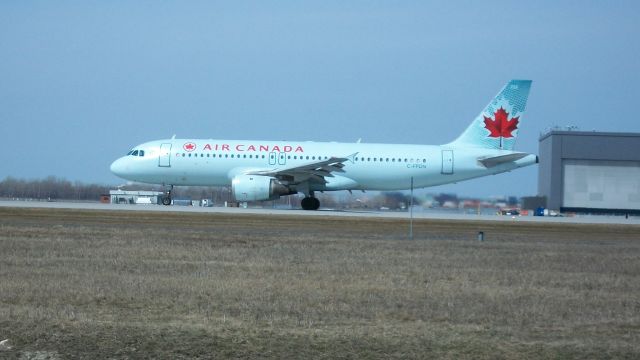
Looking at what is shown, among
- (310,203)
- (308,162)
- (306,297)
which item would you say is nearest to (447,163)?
(308,162)

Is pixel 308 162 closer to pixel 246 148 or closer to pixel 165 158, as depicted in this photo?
pixel 246 148

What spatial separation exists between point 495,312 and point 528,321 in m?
0.73

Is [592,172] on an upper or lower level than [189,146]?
upper

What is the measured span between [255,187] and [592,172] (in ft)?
106

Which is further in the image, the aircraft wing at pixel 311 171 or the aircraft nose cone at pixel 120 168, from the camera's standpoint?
the aircraft nose cone at pixel 120 168

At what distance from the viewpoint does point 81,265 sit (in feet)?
59.3

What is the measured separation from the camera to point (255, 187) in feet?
149

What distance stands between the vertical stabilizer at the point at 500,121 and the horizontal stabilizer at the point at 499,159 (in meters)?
1.35

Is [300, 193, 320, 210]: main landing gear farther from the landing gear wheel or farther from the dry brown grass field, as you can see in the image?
the dry brown grass field

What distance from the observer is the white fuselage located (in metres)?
47.4

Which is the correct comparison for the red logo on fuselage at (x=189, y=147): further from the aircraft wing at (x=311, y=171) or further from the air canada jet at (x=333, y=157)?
the aircraft wing at (x=311, y=171)

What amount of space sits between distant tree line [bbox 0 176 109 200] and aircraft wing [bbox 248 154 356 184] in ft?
95.6

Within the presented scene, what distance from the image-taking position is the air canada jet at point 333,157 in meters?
47.3

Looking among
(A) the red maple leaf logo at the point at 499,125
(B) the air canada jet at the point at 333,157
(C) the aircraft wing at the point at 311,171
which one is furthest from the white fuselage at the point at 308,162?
(A) the red maple leaf logo at the point at 499,125
